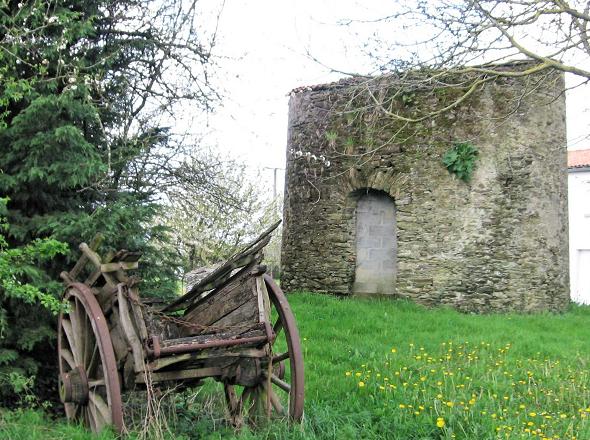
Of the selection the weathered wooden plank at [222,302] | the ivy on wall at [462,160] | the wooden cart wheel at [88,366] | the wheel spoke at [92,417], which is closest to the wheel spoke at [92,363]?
the wooden cart wheel at [88,366]

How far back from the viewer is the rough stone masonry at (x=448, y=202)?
1067 centimetres

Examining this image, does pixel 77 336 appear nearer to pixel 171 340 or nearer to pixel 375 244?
pixel 171 340

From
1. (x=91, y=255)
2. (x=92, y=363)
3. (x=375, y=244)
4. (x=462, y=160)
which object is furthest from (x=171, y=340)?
(x=375, y=244)

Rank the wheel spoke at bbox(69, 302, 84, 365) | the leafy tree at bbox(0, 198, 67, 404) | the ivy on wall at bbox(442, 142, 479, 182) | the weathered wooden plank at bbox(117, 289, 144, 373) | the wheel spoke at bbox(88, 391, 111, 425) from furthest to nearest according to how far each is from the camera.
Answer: the ivy on wall at bbox(442, 142, 479, 182) → the leafy tree at bbox(0, 198, 67, 404) → the wheel spoke at bbox(69, 302, 84, 365) → the wheel spoke at bbox(88, 391, 111, 425) → the weathered wooden plank at bbox(117, 289, 144, 373)

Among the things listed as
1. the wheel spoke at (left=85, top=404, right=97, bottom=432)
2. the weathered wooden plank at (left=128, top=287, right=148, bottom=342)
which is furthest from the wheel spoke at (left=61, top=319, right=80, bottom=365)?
the weathered wooden plank at (left=128, top=287, right=148, bottom=342)

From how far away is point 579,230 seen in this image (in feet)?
74.3

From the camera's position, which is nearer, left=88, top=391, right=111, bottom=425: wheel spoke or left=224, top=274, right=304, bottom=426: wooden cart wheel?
left=88, top=391, right=111, bottom=425: wheel spoke

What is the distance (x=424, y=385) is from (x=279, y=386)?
1639mm

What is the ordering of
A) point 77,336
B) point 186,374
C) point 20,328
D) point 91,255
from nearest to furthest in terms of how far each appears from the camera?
point 186,374 → point 91,255 → point 77,336 → point 20,328

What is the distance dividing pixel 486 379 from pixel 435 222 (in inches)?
202

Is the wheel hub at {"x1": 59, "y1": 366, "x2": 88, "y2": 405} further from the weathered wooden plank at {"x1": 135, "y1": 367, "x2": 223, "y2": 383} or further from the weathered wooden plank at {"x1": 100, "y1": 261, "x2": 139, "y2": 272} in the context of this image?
the weathered wooden plank at {"x1": 100, "y1": 261, "x2": 139, "y2": 272}

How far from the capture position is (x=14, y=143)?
548 centimetres

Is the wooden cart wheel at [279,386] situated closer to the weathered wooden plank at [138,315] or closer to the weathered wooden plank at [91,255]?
the weathered wooden plank at [138,315]

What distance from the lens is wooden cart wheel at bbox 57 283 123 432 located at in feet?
12.3
